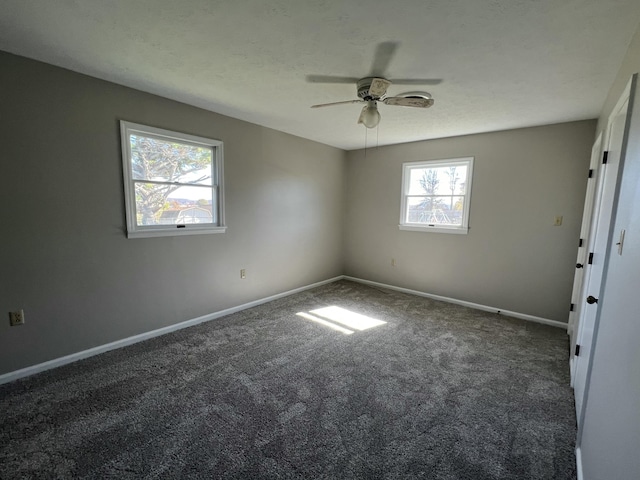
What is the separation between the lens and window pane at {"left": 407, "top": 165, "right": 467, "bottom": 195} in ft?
13.4

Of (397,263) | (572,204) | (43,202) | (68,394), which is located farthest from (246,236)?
(572,204)

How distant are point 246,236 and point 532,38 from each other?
3281mm

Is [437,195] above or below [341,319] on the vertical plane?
above

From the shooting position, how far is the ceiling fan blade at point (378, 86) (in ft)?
6.88

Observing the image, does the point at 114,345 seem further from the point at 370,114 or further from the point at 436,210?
the point at 436,210

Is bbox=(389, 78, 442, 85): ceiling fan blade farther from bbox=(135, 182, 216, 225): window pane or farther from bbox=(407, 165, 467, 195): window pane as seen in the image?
bbox=(135, 182, 216, 225): window pane

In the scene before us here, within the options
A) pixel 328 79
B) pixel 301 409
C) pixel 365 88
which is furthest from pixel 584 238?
pixel 301 409

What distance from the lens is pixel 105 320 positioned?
8.71 feet

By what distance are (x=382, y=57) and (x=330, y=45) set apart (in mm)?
385

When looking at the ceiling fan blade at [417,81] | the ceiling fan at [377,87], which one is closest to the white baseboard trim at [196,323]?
the ceiling fan at [377,87]

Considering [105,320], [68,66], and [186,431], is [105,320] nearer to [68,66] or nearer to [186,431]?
[186,431]

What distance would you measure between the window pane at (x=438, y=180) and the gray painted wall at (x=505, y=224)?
19cm

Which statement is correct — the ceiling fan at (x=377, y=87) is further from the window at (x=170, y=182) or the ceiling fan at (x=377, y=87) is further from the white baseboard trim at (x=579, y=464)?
the white baseboard trim at (x=579, y=464)

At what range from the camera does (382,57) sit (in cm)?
197
